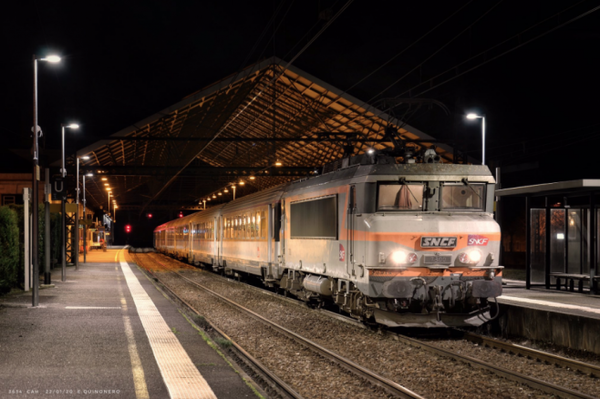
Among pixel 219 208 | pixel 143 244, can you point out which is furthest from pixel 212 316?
pixel 143 244

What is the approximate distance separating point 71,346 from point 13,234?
1068 centimetres

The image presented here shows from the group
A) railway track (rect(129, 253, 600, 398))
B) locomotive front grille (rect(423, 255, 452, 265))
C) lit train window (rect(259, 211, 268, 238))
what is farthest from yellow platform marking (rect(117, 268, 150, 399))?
lit train window (rect(259, 211, 268, 238))

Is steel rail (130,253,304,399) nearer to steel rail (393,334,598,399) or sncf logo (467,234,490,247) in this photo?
steel rail (393,334,598,399)

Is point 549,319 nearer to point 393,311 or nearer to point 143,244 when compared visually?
point 393,311

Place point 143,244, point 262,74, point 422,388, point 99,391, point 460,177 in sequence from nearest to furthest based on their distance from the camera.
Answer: point 99,391 → point 422,388 → point 460,177 → point 262,74 → point 143,244

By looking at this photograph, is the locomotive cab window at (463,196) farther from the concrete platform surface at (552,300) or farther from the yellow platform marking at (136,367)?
the yellow platform marking at (136,367)

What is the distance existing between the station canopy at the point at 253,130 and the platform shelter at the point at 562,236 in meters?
7.26

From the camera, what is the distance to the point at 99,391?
7660mm

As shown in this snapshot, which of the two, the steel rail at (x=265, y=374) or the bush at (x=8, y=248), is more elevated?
the bush at (x=8, y=248)

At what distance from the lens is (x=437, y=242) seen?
11789 mm

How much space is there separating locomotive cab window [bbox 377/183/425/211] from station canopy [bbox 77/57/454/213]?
44.5ft

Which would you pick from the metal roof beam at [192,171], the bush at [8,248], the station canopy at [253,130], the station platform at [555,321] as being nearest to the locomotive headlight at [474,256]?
the station platform at [555,321]

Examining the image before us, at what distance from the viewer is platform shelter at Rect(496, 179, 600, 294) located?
55.3 feet

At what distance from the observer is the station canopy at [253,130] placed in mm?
35250
